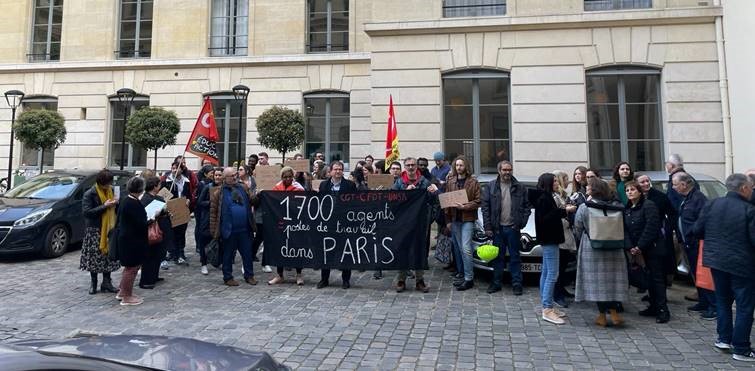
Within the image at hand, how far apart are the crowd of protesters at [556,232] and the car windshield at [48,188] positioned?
3.24 metres

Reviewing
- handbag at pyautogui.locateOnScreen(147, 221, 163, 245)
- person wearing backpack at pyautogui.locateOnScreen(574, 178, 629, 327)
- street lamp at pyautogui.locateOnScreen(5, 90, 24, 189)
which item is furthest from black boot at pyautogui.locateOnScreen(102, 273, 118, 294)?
street lamp at pyautogui.locateOnScreen(5, 90, 24, 189)

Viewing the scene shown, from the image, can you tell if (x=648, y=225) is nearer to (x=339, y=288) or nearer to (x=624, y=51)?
(x=339, y=288)

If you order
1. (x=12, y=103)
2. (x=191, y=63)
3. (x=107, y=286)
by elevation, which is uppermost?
(x=191, y=63)

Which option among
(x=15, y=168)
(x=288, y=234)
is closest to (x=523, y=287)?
(x=288, y=234)

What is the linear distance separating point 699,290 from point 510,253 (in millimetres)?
2573

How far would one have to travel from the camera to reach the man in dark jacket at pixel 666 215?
6555mm

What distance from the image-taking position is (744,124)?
11938 mm

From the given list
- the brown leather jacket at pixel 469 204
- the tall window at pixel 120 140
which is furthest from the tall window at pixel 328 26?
the brown leather jacket at pixel 469 204

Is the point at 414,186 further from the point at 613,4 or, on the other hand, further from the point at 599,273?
the point at 613,4

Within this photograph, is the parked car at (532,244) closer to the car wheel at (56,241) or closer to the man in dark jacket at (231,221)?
the man in dark jacket at (231,221)

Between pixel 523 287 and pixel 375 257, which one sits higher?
pixel 375 257

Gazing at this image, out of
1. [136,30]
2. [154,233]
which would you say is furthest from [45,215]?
[136,30]

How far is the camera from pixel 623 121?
13953 millimetres

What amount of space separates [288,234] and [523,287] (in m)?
3.99
